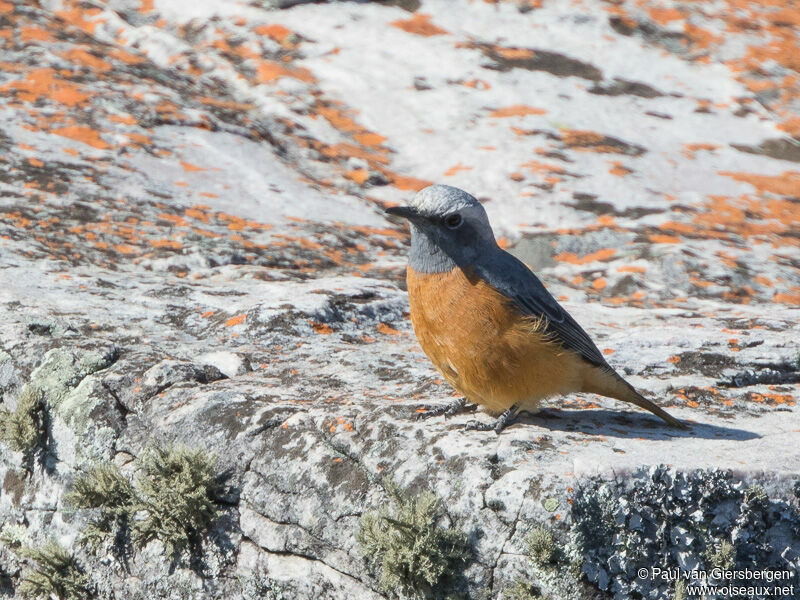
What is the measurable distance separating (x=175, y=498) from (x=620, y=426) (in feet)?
7.78

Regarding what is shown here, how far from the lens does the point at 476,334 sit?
412 cm

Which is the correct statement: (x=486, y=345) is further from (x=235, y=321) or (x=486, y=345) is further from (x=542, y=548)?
(x=235, y=321)

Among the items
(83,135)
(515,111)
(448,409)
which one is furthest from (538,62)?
(448,409)

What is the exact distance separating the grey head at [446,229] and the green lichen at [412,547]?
132 centimetres

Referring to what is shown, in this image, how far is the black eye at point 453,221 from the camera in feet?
13.8

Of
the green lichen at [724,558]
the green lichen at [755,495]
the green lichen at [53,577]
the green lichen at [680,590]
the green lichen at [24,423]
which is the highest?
the green lichen at [755,495]

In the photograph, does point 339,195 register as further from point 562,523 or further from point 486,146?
point 562,523

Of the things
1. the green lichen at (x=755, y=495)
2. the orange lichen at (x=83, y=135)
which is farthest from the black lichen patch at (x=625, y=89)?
the green lichen at (x=755, y=495)

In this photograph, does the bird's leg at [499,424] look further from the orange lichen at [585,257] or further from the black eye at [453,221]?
the orange lichen at [585,257]

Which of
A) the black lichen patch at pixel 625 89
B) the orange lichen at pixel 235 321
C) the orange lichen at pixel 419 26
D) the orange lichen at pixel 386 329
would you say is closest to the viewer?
the orange lichen at pixel 235 321

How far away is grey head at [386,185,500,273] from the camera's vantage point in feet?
13.8

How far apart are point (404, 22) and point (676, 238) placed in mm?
5753

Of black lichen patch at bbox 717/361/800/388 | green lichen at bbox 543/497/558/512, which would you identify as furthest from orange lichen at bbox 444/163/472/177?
green lichen at bbox 543/497/558/512

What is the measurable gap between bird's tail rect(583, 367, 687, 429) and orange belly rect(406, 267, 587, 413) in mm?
176
